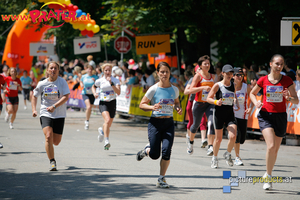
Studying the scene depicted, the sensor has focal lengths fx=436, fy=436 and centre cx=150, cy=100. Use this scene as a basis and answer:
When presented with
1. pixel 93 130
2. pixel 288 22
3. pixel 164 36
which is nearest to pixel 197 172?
pixel 288 22

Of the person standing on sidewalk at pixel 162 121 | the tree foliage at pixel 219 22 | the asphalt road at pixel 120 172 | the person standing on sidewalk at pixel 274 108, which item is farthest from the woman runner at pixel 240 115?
the tree foliage at pixel 219 22

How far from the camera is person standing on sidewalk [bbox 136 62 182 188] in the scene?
650cm

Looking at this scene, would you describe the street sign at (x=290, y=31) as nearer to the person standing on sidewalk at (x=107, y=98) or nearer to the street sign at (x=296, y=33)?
the street sign at (x=296, y=33)

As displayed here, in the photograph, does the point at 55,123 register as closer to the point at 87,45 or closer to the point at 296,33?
the point at 296,33

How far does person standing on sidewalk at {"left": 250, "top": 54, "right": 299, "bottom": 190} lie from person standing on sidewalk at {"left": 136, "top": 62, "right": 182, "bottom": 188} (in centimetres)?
133

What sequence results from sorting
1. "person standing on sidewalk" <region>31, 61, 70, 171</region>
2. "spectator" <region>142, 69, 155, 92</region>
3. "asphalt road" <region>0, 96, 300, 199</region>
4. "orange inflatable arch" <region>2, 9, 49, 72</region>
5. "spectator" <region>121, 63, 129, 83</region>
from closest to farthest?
"asphalt road" <region>0, 96, 300, 199</region> < "person standing on sidewalk" <region>31, 61, 70, 171</region> < "spectator" <region>142, 69, 155, 92</region> < "spectator" <region>121, 63, 129, 83</region> < "orange inflatable arch" <region>2, 9, 49, 72</region>

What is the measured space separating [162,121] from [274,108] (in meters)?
1.72

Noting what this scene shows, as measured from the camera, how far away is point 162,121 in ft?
21.7

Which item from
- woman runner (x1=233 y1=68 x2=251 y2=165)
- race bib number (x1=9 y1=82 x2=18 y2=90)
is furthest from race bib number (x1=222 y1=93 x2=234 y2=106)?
race bib number (x1=9 y1=82 x2=18 y2=90)

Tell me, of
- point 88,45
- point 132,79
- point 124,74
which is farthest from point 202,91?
point 88,45

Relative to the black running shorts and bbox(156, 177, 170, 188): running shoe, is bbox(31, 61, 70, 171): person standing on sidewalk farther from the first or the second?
bbox(156, 177, 170, 188): running shoe

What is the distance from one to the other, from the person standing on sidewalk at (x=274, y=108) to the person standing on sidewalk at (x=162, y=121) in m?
1.33

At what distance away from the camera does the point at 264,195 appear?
6.11 metres

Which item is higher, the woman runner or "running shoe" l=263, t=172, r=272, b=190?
the woman runner
